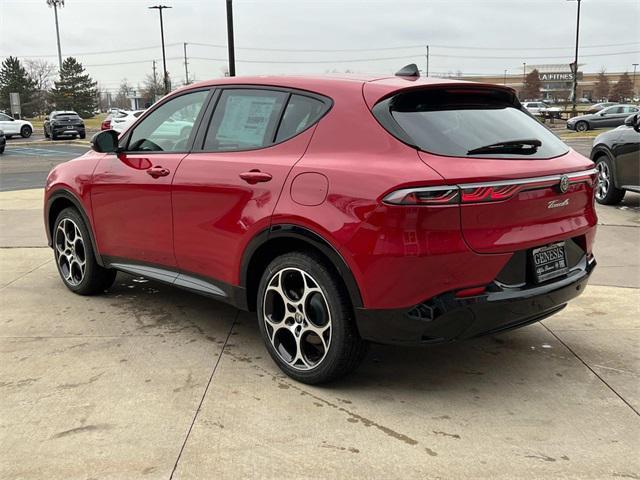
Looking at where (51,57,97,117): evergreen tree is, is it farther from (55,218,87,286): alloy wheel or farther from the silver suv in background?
(55,218,87,286): alloy wheel

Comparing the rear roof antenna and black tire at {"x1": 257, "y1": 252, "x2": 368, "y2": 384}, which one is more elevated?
the rear roof antenna

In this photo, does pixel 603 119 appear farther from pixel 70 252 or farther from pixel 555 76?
pixel 555 76

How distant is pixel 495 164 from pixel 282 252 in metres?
1.27

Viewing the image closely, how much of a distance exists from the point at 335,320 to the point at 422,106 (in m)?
1.23

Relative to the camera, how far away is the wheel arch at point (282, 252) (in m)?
3.13

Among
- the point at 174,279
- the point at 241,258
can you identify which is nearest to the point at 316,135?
the point at 241,258

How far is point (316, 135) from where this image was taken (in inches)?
135

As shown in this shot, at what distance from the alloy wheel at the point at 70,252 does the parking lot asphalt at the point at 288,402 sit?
0.41m

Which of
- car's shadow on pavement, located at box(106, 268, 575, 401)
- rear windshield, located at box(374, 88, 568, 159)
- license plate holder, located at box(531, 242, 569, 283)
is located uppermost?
rear windshield, located at box(374, 88, 568, 159)

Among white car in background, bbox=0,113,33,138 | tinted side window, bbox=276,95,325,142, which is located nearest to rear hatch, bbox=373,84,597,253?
tinted side window, bbox=276,95,325,142

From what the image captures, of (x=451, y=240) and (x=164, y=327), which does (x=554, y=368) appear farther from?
(x=164, y=327)

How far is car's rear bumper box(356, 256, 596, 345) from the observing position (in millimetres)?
2969

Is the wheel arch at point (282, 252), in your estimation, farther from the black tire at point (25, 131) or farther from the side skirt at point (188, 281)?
the black tire at point (25, 131)

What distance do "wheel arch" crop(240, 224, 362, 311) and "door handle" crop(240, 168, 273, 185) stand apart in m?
0.29
